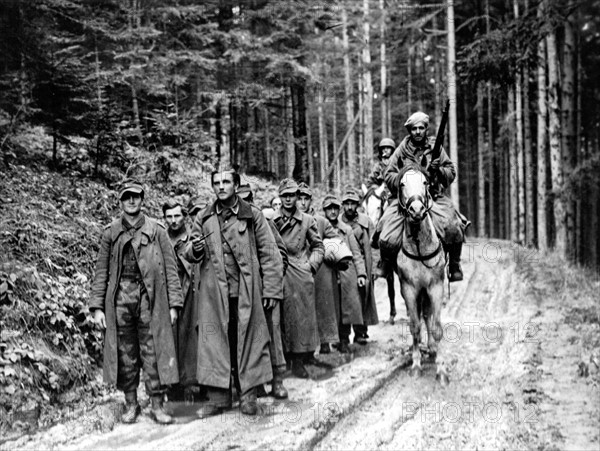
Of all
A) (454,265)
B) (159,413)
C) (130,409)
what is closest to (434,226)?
(454,265)

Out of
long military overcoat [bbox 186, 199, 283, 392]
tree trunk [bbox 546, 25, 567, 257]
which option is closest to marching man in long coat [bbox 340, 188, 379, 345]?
long military overcoat [bbox 186, 199, 283, 392]

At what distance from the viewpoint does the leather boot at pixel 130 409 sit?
5.93m

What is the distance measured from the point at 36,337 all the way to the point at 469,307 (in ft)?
29.9

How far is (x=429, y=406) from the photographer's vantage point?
654cm

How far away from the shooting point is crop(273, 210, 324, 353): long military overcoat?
7695 millimetres

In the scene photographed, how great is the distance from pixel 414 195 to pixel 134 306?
3555mm

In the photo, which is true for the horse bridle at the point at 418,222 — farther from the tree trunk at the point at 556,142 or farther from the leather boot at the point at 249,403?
the tree trunk at the point at 556,142

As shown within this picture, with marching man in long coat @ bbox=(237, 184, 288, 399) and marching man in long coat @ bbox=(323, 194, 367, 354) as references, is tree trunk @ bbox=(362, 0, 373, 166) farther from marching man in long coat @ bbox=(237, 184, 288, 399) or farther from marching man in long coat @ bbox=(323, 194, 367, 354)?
marching man in long coat @ bbox=(237, 184, 288, 399)

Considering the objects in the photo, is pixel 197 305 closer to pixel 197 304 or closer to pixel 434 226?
pixel 197 304

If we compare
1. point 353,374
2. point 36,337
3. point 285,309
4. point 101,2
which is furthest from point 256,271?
point 101,2

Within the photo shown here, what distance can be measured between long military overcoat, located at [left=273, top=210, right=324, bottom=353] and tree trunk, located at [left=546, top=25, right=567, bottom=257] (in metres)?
12.1

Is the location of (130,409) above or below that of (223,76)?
below

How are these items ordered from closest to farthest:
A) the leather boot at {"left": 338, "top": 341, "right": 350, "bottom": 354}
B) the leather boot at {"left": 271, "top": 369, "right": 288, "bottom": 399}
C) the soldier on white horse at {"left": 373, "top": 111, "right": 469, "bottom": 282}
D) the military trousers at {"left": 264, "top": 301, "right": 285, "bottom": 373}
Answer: the military trousers at {"left": 264, "top": 301, "right": 285, "bottom": 373}
the leather boot at {"left": 271, "top": 369, "right": 288, "bottom": 399}
the soldier on white horse at {"left": 373, "top": 111, "right": 469, "bottom": 282}
the leather boot at {"left": 338, "top": 341, "right": 350, "bottom": 354}

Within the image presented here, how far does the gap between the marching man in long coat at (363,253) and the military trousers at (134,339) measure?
4.39m
